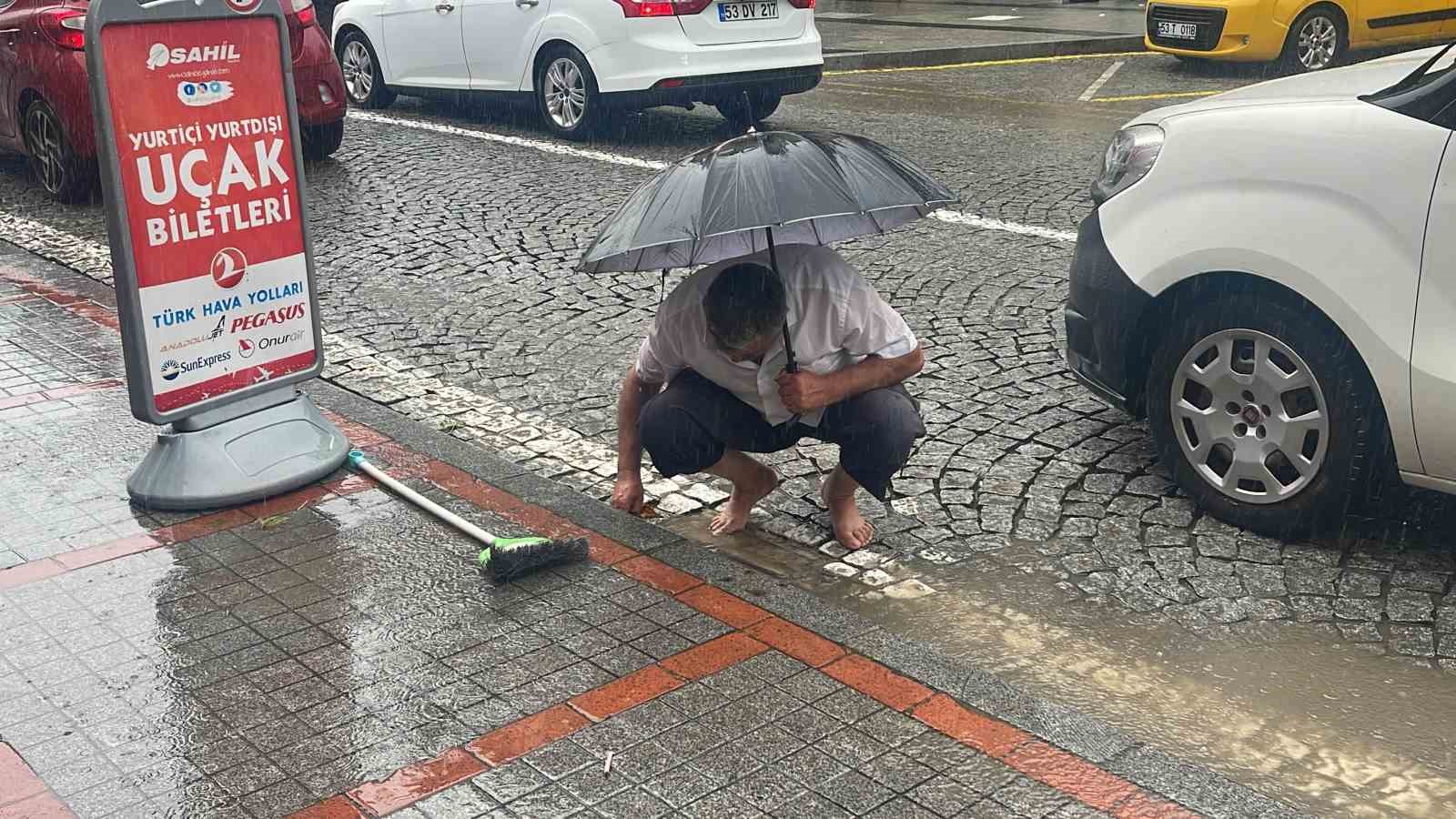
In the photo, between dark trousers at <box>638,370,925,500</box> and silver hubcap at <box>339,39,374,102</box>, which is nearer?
dark trousers at <box>638,370,925,500</box>

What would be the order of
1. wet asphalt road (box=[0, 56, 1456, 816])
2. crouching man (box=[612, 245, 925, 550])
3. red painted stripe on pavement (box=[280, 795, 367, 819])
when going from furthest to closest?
crouching man (box=[612, 245, 925, 550]) < wet asphalt road (box=[0, 56, 1456, 816]) < red painted stripe on pavement (box=[280, 795, 367, 819])

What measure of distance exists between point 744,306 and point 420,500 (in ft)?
4.48

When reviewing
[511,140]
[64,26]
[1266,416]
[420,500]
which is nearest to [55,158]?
[64,26]

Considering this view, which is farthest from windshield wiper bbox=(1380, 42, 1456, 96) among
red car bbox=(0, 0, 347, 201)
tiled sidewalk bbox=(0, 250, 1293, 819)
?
red car bbox=(0, 0, 347, 201)

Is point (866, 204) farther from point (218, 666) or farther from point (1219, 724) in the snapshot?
point (218, 666)

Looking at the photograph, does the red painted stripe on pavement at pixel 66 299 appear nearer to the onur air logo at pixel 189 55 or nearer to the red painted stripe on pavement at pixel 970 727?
the onur air logo at pixel 189 55

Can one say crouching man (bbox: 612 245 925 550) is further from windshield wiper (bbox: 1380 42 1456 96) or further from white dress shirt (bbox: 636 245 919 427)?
windshield wiper (bbox: 1380 42 1456 96)

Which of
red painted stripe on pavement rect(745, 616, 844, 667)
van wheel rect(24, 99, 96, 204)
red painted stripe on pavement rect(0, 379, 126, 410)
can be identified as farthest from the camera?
van wheel rect(24, 99, 96, 204)

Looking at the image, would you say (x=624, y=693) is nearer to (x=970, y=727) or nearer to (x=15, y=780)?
(x=970, y=727)

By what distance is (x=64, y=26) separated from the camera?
900cm

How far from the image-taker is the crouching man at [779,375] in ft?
13.3

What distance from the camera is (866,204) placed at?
3.81 m

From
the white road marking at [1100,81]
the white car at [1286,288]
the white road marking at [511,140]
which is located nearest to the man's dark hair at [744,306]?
the white car at [1286,288]

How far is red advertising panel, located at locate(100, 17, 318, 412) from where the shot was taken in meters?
4.44
